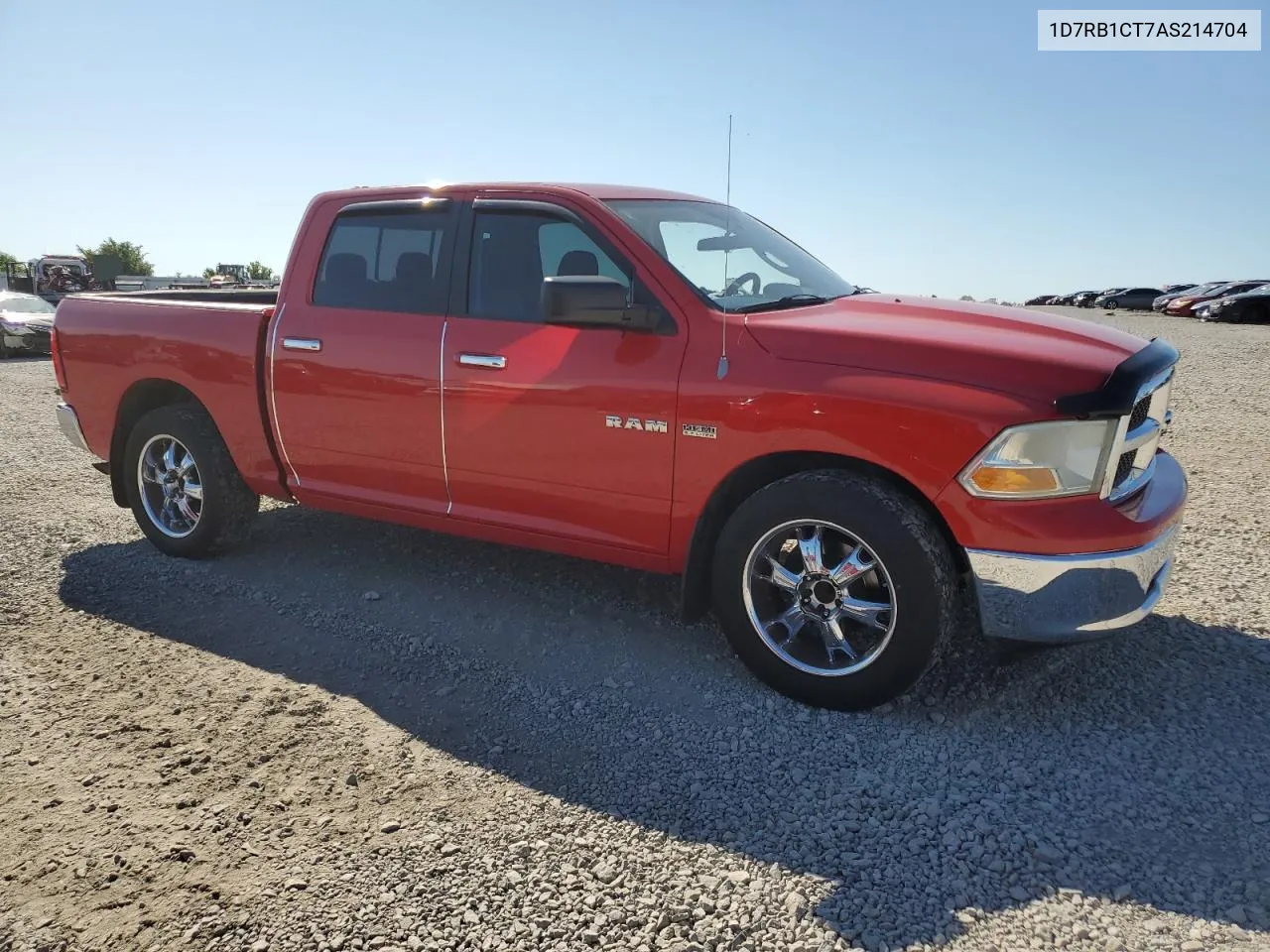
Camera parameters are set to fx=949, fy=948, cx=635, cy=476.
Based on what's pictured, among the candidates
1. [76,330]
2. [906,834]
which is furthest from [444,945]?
[76,330]

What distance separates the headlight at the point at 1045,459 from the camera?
3080 millimetres

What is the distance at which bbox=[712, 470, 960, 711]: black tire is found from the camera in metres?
3.25

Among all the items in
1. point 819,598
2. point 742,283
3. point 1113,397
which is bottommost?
point 819,598

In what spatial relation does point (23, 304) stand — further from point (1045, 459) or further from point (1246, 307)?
point (1246, 307)

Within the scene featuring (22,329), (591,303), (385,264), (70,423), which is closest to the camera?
(591,303)

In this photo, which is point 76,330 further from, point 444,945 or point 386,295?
point 444,945

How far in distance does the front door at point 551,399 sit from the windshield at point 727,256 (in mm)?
220

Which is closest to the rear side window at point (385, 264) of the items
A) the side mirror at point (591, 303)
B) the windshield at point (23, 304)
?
the side mirror at point (591, 303)

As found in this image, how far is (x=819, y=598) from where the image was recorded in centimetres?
348

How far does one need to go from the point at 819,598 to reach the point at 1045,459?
3.01ft

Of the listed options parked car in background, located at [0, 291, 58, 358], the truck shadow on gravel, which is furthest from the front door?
parked car in background, located at [0, 291, 58, 358]

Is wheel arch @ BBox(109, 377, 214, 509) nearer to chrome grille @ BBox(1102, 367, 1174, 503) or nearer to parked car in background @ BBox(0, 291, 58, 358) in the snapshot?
chrome grille @ BBox(1102, 367, 1174, 503)

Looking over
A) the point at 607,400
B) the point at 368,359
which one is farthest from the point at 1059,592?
the point at 368,359

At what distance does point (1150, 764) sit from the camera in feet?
10.3
